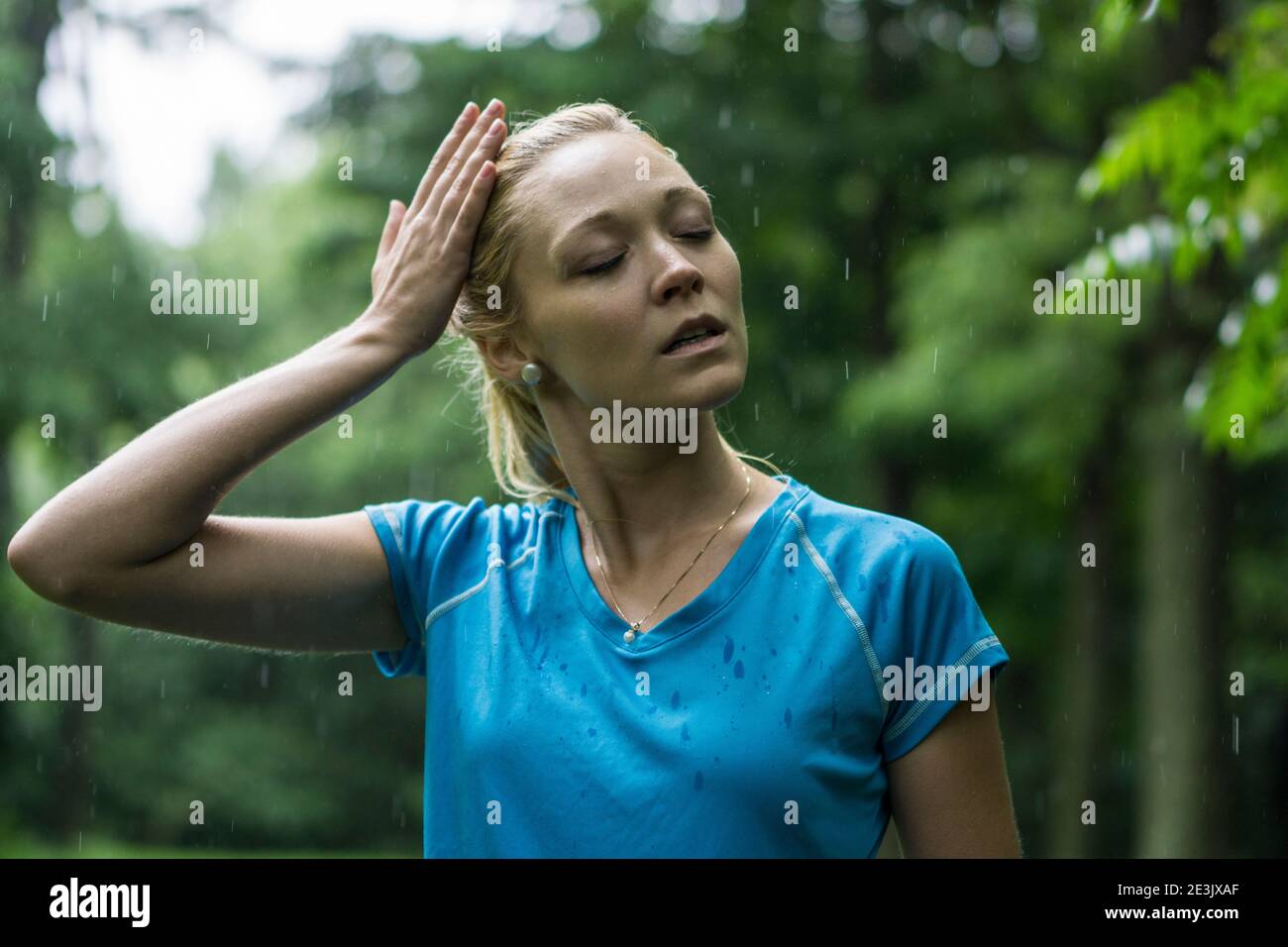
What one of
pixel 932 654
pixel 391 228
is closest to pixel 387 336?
pixel 391 228

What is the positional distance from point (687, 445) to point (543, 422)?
418mm

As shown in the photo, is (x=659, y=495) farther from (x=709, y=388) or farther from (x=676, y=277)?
(x=676, y=277)

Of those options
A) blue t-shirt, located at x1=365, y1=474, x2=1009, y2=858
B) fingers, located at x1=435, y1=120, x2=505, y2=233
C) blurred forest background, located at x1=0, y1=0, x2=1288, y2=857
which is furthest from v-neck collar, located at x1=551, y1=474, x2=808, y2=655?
blurred forest background, located at x1=0, y1=0, x2=1288, y2=857

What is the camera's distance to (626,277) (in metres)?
2.43

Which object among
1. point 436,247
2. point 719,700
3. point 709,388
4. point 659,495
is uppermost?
point 436,247

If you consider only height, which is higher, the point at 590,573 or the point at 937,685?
the point at 590,573

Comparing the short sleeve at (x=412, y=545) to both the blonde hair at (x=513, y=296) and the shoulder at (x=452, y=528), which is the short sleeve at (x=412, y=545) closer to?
the shoulder at (x=452, y=528)

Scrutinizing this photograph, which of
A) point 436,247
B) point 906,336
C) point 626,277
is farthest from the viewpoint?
point 906,336

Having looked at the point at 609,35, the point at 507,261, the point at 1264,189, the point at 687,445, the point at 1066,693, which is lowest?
the point at 1066,693

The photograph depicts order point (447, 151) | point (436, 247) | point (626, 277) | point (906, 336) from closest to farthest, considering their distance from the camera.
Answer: point (626, 277)
point (436, 247)
point (447, 151)
point (906, 336)

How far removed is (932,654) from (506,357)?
101 centimetres
